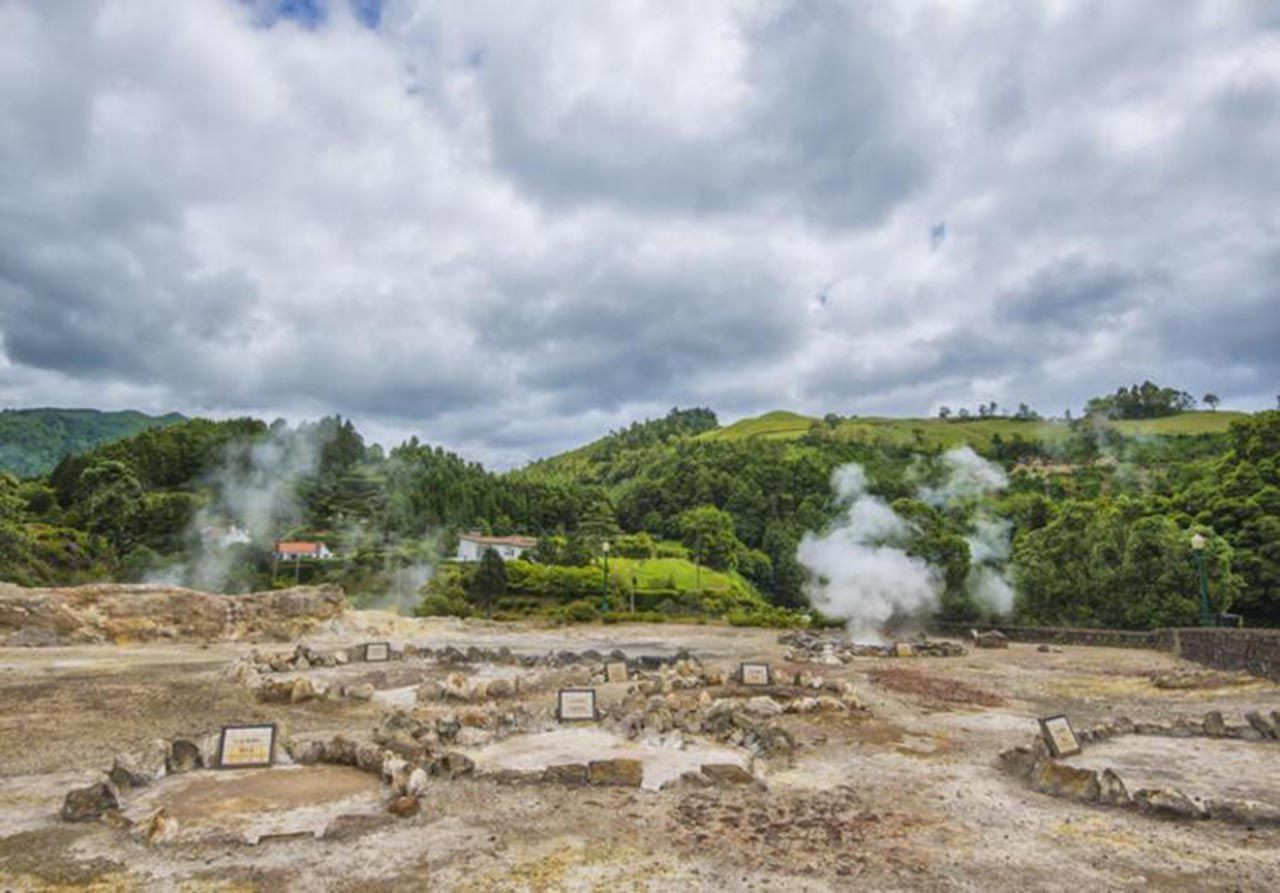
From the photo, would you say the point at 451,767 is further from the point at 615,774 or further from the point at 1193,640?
the point at 1193,640

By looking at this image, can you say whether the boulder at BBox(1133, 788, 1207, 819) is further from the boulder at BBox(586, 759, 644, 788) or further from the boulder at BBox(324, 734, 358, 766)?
the boulder at BBox(324, 734, 358, 766)

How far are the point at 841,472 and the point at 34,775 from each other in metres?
86.5

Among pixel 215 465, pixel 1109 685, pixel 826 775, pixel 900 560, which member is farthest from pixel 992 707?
pixel 215 465

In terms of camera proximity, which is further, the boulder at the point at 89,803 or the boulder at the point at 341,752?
the boulder at the point at 341,752

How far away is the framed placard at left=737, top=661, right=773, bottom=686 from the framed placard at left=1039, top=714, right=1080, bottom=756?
737cm

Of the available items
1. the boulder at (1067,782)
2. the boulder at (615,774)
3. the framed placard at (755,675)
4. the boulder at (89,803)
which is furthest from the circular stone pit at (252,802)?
the framed placard at (755,675)

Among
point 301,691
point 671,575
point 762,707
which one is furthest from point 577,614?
point 762,707

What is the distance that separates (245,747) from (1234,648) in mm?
22542

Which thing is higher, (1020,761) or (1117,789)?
(1117,789)

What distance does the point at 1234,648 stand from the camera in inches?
758

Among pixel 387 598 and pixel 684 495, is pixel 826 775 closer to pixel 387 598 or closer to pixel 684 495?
pixel 387 598

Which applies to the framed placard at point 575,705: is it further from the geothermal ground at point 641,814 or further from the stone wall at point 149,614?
the stone wall at point 149,614

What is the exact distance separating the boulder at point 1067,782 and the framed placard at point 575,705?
651 centimetres

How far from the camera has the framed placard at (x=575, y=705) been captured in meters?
12.2
